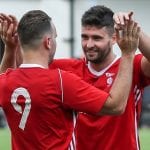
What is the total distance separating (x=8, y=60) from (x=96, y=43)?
69 cm

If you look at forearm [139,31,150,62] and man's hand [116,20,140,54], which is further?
forearm [139,31,150,62]

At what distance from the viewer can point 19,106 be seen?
15.6 feet

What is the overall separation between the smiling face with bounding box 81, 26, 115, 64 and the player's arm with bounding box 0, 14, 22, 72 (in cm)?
52

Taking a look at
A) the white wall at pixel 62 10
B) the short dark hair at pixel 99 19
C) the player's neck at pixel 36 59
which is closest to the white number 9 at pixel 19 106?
the player's neck at pixel 36 59

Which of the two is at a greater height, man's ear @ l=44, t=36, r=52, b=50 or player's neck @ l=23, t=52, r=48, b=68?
man's ear @ l=44, t=36, r=52, b=50

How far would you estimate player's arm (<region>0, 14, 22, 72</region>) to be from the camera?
5.22 meters

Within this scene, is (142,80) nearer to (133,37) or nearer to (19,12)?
(133,37)

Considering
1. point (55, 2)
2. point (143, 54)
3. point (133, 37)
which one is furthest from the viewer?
point (55, 2)

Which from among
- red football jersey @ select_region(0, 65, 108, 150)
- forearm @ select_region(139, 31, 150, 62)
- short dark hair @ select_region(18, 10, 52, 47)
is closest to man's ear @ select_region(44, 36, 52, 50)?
short dark hair @ select_region(18, 10, 52, 47)

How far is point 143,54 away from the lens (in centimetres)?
532

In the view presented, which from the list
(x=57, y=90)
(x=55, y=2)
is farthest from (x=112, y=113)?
(x=55, y=2)

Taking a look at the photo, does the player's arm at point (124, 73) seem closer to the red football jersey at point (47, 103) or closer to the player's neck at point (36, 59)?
the red football jersey at point (47, 103)

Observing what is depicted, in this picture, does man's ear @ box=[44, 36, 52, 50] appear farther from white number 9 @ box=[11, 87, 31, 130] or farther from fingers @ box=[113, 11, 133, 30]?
fingers @ box=[113, 11, 133, 30]

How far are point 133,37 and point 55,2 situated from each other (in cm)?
1668
